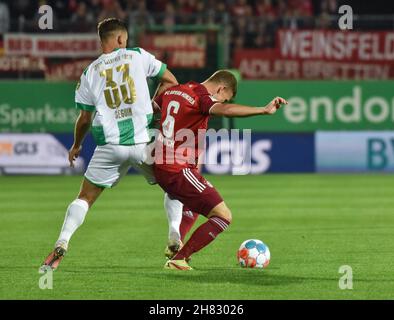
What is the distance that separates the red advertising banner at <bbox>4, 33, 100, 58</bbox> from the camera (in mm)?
22734

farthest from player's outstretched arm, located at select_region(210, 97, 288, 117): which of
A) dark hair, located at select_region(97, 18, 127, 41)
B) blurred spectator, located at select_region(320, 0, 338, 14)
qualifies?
blurred spectator, located at select_region(320, 0, 338, 14)

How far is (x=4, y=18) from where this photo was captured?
76.7 feet

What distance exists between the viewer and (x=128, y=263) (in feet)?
33.1

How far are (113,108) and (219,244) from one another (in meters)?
2.95

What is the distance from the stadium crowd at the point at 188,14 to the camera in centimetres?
2289

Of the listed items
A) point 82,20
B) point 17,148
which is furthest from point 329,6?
point 17,148

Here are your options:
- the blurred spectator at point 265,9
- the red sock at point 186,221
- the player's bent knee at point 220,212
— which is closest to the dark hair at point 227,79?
the player's bent knee at point 220,212

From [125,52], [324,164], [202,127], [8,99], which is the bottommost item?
[324,164]

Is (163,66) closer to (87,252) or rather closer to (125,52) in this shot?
(125,52)

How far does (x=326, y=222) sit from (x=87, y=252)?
4.22m

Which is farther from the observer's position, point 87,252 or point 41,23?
point 41,23

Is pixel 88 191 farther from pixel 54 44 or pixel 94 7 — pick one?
pixel 94 7

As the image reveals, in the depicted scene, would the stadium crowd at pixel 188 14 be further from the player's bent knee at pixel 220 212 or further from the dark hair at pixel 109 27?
the player's bent knee at pixel 220 212

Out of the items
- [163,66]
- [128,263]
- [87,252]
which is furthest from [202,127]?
[87,252]
